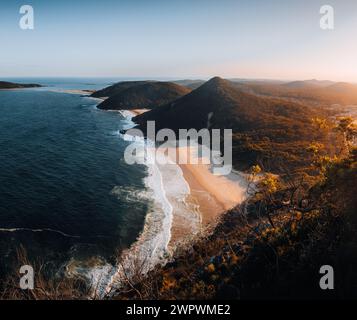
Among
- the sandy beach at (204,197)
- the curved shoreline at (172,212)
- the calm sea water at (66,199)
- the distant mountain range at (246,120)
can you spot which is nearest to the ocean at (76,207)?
the calm sea water at (66,199)

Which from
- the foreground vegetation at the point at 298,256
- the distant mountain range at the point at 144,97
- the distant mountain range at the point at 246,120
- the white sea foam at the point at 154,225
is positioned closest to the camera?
the foreground vegetation at the point at 298,256

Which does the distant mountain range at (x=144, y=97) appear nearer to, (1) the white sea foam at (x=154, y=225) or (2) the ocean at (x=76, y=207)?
(2) the ocean at (x=76, y=207)

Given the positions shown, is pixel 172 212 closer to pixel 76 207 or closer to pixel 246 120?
pixel 76 207

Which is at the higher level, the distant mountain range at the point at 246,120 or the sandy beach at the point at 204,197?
the distant mountain range at the point at 246,120

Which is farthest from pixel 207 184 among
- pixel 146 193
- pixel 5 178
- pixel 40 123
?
pixel 40 123

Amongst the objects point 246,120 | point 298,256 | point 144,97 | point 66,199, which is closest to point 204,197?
point 66,199

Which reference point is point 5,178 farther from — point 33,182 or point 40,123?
point 40,123

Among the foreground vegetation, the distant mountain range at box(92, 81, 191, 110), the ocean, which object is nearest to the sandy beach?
the ocean
